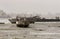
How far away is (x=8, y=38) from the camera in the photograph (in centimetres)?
890

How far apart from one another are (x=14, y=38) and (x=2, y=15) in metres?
61.3

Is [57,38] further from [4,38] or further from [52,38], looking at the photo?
[4,38]

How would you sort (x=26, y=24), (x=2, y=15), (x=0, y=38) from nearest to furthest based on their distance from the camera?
(x=0, y=38) < (x=26, y=24) < (x=2, y=15)

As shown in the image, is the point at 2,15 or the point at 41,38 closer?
the point at 41,38

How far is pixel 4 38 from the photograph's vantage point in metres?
8.92

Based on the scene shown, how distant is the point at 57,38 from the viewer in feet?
29.4

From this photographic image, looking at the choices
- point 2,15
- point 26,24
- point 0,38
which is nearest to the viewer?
point 0,38

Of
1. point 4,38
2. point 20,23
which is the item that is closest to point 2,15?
point 20,23

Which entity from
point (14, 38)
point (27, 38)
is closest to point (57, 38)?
point (27, 38)

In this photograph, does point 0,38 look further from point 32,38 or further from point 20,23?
point 20,23

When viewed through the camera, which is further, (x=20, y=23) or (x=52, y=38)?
(x=20, y=23)

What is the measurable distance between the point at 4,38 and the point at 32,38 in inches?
55.7

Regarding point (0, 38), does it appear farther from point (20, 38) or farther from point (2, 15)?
point (2, 15)

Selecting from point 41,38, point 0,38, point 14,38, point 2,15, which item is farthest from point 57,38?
point 2,15
